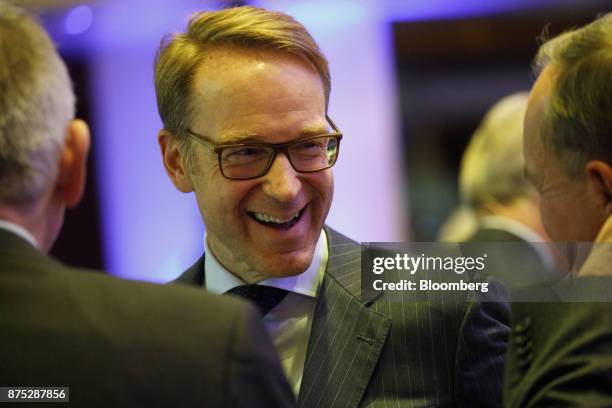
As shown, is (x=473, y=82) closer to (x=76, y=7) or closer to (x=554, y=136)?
(x=76, y=7)

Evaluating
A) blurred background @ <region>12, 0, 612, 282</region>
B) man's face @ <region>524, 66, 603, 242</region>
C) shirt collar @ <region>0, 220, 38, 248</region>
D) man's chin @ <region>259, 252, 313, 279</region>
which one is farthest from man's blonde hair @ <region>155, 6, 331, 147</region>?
blurred background @ <region>12, 0, 612, 282</region>

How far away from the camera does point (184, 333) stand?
4.15ft

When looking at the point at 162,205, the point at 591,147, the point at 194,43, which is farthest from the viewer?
the point at 162,205

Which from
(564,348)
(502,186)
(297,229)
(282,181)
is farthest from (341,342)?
(502,186)

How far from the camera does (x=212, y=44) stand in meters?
1.95

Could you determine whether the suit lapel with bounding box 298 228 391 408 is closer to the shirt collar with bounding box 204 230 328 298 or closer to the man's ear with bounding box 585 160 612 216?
the shirt collar with bounding box 204 230 328 298

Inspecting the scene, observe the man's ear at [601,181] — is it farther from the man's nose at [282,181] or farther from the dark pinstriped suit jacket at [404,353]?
the man's nose at [282,181]

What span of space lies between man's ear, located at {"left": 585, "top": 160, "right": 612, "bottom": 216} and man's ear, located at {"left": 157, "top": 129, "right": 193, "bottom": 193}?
2.97 ft

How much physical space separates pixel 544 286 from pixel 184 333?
0.92m

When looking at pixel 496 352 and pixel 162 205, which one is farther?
pixel 162 205

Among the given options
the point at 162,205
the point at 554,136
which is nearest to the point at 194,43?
the point at 554,136

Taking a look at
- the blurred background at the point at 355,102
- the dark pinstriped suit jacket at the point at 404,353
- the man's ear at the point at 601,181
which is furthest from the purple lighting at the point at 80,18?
the man's ear at the point at 601,181

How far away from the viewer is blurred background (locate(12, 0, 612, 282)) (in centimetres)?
368

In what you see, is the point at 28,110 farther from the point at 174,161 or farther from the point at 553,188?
the point at 553,188
